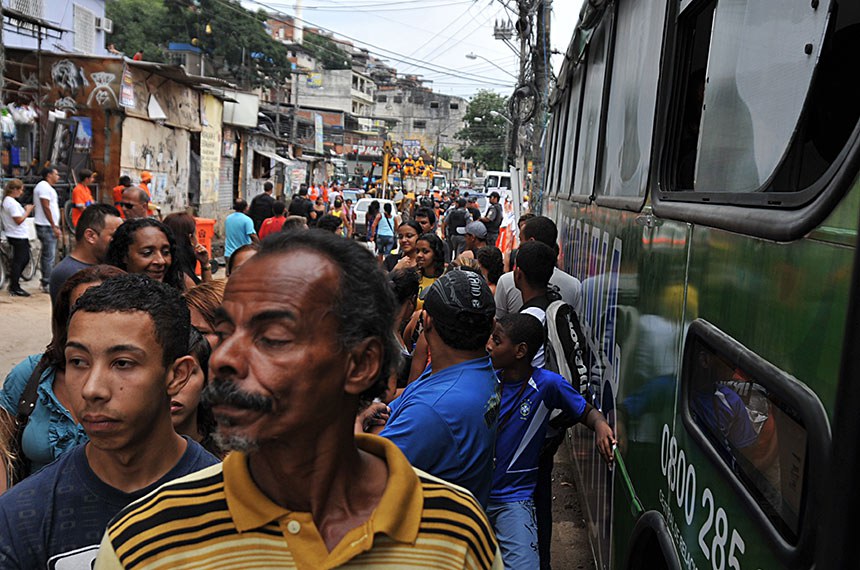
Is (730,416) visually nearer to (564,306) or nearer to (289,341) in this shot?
(289,341)

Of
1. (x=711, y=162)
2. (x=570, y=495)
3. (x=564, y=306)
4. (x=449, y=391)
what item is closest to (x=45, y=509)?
(x=449, y=391)

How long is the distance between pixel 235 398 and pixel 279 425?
0.09 metres

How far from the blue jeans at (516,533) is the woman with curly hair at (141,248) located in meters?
2.37

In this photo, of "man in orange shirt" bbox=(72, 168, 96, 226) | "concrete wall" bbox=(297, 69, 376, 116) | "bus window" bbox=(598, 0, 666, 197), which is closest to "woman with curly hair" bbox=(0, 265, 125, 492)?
"bus window" bbox=(598, 0, 666, 197)

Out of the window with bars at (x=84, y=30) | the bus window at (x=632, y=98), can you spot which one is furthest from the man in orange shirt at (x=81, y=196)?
the window with bars at (x=84, y=30)

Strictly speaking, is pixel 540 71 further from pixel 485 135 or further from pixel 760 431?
pixel 485 135

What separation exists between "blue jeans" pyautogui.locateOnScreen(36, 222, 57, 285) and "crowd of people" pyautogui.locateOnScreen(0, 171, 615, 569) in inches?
435

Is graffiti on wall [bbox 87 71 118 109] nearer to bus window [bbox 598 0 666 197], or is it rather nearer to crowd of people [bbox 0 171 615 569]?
bus window [bbox 598 0 666 197]

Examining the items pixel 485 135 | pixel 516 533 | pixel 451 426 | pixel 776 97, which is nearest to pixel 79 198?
pixel 516 533

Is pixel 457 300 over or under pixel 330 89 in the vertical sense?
under

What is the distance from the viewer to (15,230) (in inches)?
515

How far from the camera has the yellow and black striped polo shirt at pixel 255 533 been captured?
4.85ft

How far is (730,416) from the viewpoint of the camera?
2.17 metres

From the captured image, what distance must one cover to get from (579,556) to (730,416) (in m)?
4.12
